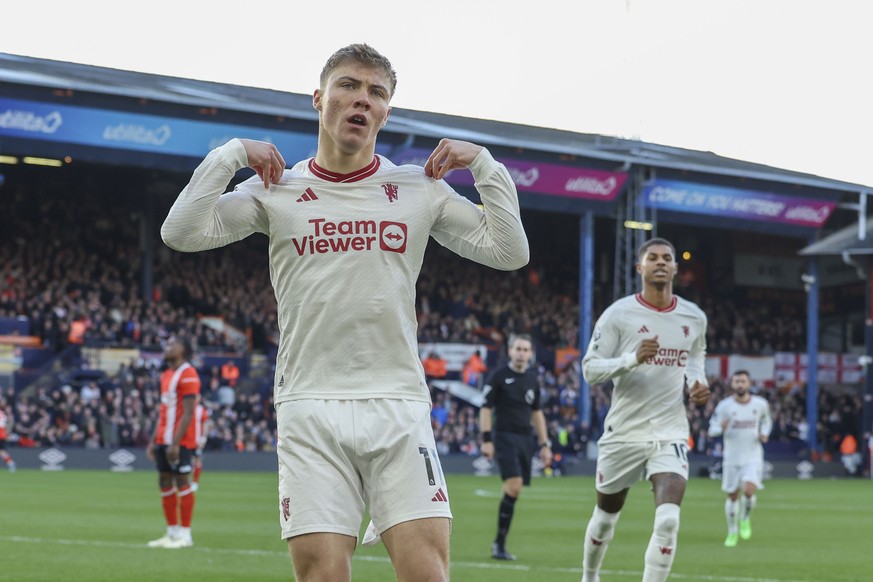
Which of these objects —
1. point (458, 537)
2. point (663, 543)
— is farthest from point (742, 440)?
point (663, 543)

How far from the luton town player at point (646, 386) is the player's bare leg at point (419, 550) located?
496 centimetres

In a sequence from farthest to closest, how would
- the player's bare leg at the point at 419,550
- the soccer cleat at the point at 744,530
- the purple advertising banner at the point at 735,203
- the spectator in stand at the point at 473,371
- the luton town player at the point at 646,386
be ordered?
the purple advertising banner at the point at 735,203 < the spectator in stand at the point at 473,371 < the soccer cleat at the point at 744,530 < the luton town player at the point at 646,386 < the player's bare leg at the point at 419,550

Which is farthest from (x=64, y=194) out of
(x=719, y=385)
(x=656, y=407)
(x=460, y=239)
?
(x=460, y=239)

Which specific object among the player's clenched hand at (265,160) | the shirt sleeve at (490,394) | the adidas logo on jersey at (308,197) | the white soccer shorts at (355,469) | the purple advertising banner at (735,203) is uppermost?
the purple advertising banner at (735,203)

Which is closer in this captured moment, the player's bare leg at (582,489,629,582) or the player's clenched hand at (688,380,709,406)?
the player's clenched hand at (688,380,709,406)

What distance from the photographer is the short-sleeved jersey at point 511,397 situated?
15.5 m

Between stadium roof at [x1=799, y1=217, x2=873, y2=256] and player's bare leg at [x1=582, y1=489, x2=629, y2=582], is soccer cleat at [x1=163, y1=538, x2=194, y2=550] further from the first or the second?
stadium roof at [x1=799, y1=217, x2=873, y2=256]

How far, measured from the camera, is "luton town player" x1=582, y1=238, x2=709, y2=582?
1016 cm

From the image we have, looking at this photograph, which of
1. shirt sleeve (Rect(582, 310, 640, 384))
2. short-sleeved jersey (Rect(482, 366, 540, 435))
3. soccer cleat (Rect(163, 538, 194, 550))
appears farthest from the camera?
short-sleeved jersey (Rect(482, 366, 540, 435))

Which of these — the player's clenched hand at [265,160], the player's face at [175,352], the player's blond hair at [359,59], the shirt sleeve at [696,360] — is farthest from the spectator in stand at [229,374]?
the player's blond hair at [359,59]

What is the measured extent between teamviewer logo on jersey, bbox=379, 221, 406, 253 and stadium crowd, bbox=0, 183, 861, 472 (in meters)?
29.7

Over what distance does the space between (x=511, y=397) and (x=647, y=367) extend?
5206mm

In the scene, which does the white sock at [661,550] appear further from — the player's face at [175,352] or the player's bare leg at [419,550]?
the player's face at [175,352]

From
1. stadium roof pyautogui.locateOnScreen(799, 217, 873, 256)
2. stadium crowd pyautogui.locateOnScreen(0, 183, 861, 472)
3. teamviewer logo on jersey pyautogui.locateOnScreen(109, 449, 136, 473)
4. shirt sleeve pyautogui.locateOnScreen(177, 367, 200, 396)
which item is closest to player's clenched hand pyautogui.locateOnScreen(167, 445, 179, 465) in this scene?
shirt sleeve pyautogui.locateOnScreen(177, 367, 200, 396)
